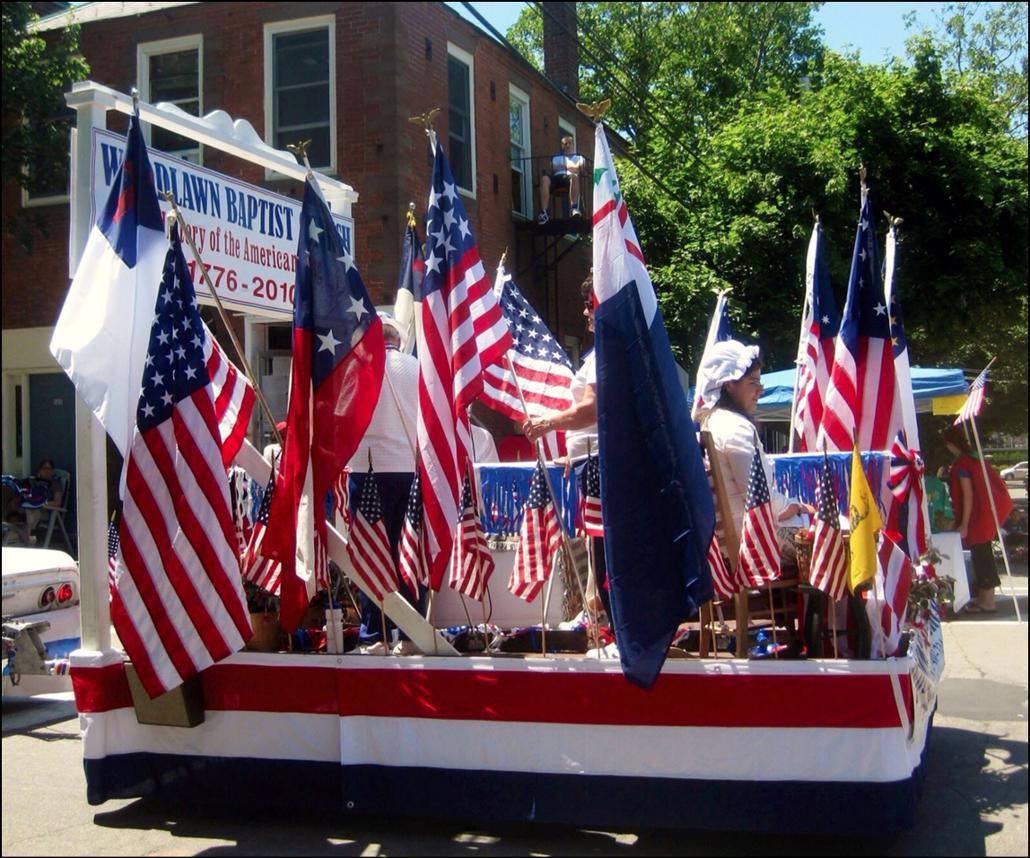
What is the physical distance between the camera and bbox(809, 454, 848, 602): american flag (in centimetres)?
459

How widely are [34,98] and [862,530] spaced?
13.2m

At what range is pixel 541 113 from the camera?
18828mm

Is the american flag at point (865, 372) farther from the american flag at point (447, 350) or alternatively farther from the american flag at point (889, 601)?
the american flag at point (447, 350)

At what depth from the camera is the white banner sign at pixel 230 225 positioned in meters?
5.48

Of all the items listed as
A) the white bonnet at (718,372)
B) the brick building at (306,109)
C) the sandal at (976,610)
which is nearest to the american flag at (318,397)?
the white bonnet at (718,372)

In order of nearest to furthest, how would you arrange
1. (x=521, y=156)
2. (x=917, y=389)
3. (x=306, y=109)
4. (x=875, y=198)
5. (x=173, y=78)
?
(x=917, y=389) < (x=875, y=198) < (x=306, y=109) < (x=173, y=78) < (x=521, y=156)

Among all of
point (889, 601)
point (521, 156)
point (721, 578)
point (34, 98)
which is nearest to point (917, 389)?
point (889, 601)

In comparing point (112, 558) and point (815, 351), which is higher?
point (815, 351)

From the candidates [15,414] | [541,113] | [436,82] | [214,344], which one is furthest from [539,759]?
[541,113]

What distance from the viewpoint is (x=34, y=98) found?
46.6ft

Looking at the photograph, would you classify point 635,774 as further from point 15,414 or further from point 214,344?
point 15,414

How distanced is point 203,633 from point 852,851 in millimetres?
2822

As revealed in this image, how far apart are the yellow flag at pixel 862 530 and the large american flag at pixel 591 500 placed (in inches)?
44.7

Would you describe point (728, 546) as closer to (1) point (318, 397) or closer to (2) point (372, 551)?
(2) point (372, 551)
